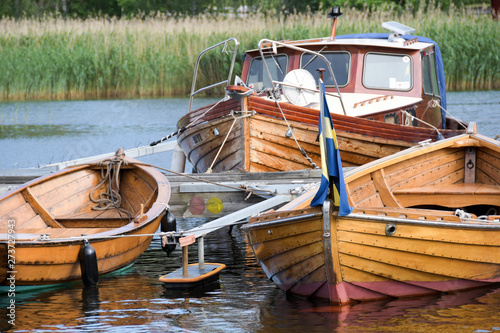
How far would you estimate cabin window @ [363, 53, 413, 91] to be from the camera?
1166 centimetres

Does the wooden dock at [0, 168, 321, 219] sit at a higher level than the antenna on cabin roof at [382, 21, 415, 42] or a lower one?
lower

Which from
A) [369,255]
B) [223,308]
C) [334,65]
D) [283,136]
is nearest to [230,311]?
Answer: [223,308]

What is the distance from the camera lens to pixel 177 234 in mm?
7680

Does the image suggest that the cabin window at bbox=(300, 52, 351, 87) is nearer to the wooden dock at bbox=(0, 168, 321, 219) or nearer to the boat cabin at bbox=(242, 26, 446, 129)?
the boat cabin at bbox=(242, 26, 446, 129)

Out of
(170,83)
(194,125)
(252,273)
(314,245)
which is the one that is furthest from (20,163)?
(314,245)

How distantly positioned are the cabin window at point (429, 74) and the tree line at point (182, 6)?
73.6ft

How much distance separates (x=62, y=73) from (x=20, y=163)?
23.2ft

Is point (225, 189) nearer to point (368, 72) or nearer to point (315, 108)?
point (315, 108)

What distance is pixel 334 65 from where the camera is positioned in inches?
463

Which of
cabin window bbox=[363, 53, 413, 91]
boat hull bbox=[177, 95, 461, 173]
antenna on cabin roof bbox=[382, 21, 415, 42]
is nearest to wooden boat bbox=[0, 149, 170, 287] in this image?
boat hull bbox=[177, 95, 461, 173]

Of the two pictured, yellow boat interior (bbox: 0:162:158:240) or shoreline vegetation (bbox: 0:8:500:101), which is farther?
shoreline vegetation (bbox: 0:8:500:101)

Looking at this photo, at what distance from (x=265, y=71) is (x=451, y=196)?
4.42 meters

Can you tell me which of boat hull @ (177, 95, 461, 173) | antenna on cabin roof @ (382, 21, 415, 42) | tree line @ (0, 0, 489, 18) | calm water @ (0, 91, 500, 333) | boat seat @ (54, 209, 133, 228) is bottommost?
calm water @ (0, 91, 500, 333)

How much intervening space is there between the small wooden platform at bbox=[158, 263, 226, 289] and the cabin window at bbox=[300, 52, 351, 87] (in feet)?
14.9
